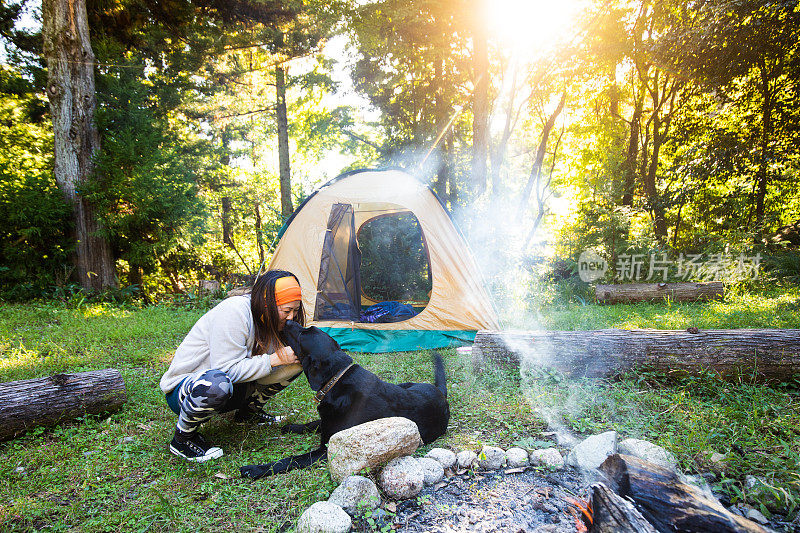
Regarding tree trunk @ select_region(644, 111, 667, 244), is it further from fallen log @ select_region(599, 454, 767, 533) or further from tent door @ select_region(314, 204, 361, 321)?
fallen log @ select_region(599, 454, 767, 533)

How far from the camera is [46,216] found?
6.07m

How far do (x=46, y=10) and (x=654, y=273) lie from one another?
12.1 meters

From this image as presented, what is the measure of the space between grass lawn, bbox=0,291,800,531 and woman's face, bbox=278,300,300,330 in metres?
0.79

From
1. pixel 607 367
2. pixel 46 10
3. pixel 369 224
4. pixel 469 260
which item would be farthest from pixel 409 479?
pixel 46 10

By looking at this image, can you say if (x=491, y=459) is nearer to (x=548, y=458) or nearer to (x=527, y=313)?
(x=548, y=458)

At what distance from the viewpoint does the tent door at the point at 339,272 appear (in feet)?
15.6

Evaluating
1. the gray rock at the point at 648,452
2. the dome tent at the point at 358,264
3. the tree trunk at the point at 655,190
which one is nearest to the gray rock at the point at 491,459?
the gray rock at the point at 648,452

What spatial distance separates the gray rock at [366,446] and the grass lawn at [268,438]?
0.15 metres

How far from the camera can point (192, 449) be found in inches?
81.4

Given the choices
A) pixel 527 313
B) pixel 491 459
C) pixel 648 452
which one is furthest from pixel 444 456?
pixel 527 313

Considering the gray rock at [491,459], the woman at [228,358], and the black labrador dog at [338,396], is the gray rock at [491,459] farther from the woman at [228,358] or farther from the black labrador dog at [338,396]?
the woman at [228,358]

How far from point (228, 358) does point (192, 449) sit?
0.61m

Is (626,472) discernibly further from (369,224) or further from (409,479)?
(369,224)

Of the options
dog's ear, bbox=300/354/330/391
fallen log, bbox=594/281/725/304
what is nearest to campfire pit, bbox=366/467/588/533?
dog's ear, bbox=300/354/330/391
